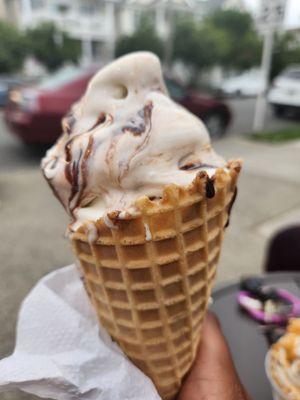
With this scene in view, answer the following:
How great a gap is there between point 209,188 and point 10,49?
25.0 meters

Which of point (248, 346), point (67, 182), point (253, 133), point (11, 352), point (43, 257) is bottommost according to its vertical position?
point (253, 133)

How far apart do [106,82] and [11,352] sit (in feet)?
2.38

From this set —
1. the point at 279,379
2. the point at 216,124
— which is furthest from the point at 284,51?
the point at 279,379

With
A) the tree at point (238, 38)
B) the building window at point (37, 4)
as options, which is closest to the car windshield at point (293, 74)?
the tree at point (238, 38)

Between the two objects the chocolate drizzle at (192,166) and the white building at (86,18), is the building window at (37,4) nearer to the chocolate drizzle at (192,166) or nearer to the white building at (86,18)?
the white building at (86,18)

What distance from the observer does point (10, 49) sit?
2298 cm

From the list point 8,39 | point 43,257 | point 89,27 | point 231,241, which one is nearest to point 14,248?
point 43,257

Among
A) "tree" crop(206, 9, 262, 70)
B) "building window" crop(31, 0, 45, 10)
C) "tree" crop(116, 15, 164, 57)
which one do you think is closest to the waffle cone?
"tree" crop(116, 15, 164, 57)

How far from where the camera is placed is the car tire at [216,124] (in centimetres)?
825

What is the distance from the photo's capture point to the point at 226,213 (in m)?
1.11

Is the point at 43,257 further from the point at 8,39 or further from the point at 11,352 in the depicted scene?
the point at 8,39

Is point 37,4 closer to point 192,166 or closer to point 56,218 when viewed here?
point 56,218

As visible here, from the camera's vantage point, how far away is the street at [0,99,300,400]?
92 centimetres

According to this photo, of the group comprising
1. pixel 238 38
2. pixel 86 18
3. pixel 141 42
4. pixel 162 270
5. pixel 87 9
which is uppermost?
pixel 87 9
